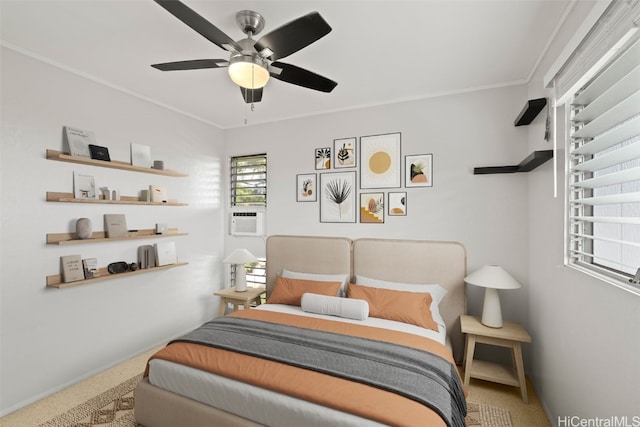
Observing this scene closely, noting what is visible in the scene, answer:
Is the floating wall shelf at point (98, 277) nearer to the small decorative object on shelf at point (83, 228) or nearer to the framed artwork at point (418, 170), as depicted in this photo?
the small decorative object on shelf at point (83, 228)

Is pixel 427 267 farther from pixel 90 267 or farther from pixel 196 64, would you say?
pixel 90 267

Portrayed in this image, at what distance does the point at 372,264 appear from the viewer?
2.99m

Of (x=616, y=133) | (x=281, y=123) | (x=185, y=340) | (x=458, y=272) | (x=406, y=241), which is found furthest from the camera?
Answer: (x=281, y=123)

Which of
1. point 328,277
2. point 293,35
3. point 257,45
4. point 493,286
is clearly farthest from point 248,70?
point 493,286

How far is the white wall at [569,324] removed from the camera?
1.21 metres

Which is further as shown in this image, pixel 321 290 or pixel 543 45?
pixel 321 290

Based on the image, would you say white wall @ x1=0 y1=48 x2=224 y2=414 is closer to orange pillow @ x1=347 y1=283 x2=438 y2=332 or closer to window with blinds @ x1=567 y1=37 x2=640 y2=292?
orange pillow @ x1=347 y1=283 x2=438 y2=332

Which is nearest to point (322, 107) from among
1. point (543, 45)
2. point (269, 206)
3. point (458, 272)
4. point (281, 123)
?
point (281, 123)

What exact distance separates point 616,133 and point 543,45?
1.22m

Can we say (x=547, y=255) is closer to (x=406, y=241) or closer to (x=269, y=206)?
(x=406, y=241)

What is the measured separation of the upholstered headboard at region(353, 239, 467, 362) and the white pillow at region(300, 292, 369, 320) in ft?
1.82

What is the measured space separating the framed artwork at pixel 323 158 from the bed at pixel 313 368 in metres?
1.17

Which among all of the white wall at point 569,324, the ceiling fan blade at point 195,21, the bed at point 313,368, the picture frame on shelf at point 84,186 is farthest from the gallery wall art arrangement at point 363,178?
the picture frame on shelf at point 84,186

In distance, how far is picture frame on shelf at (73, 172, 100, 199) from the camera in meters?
2.46
